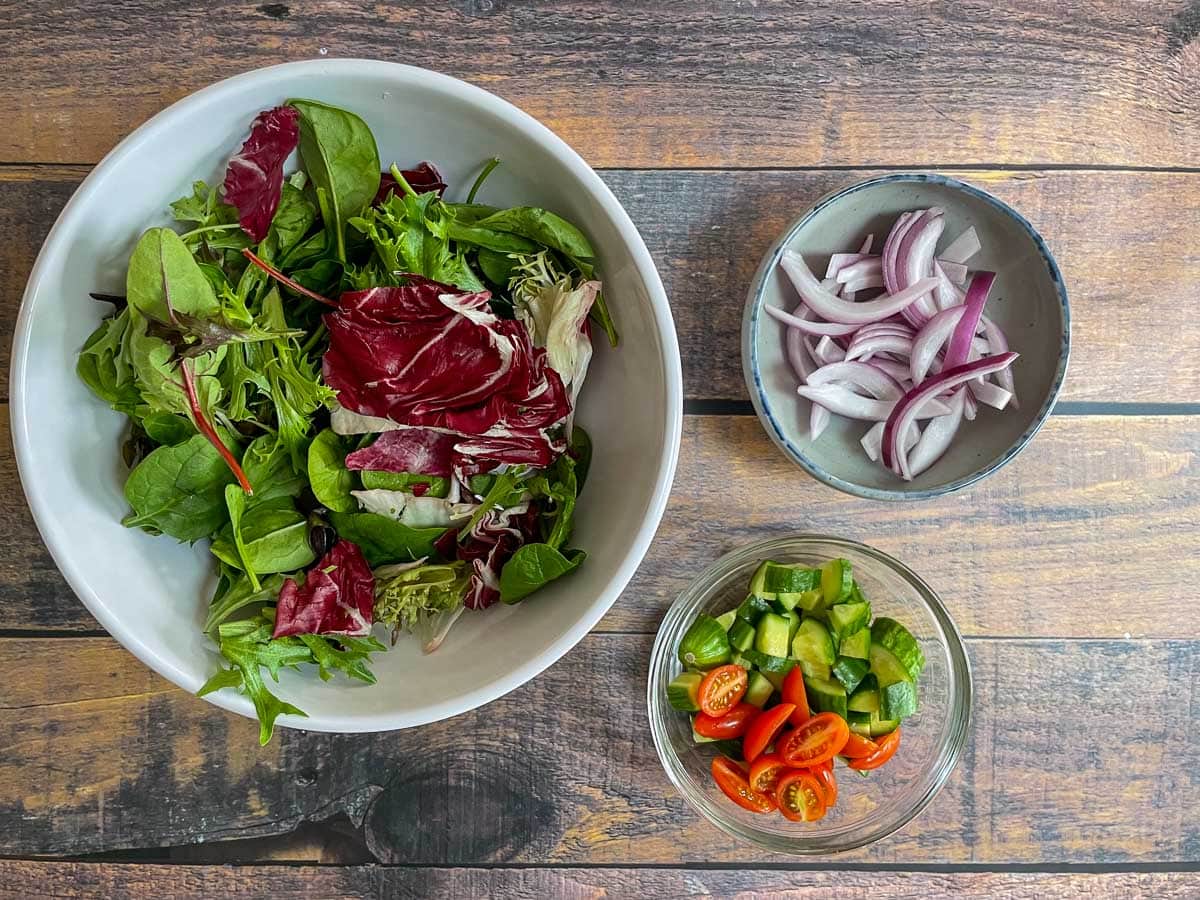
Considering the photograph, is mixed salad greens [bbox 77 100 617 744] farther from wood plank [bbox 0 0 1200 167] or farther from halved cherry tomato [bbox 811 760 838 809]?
halved cherry tomato [bbox 811 760 838 809]

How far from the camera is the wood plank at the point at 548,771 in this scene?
111 cm

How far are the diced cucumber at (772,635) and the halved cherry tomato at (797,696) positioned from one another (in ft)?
0.09

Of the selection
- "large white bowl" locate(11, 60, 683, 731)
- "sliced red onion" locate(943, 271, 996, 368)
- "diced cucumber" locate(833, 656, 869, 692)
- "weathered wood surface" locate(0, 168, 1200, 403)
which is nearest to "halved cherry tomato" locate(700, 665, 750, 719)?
"diced cucumber" locate(833, 656, 869, 692)

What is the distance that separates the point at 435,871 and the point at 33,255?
852 mm

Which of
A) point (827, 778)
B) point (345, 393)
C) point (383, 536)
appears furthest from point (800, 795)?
point (345, 393)

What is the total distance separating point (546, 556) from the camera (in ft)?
2.94

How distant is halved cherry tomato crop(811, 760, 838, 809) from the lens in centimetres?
105

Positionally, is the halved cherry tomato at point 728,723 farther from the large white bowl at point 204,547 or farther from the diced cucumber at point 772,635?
the large white bowl at point 204,547

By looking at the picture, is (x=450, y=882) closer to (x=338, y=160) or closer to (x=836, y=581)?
(x=836, y=581)

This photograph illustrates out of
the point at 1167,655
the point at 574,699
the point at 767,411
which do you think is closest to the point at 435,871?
the point at 574,699

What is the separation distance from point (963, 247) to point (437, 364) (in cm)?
61

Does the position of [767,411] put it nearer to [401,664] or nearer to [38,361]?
[401,664]

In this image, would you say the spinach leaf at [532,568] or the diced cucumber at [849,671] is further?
the diced cucumber at [849,671]

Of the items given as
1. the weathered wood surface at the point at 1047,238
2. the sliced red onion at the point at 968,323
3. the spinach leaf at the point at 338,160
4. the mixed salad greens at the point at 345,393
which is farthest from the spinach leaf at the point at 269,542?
the sliced red onion at the point at 968,323
